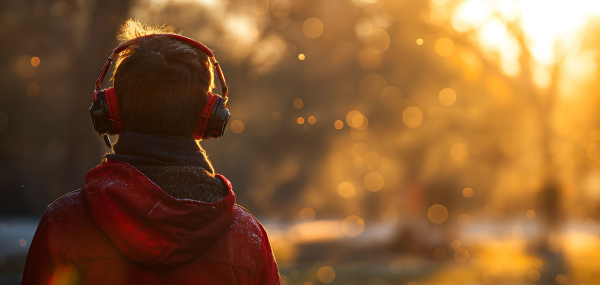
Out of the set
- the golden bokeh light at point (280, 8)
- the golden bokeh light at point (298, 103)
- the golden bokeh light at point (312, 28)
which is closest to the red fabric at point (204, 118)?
the golden bokeh light at point (280, 8)

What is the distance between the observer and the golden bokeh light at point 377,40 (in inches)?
595

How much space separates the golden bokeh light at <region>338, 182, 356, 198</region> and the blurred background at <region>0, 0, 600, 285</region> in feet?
3.07

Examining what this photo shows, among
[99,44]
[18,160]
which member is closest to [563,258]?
[99,44]

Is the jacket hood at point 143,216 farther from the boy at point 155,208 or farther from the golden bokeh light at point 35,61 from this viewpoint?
the golden bokeh light at point 35,61

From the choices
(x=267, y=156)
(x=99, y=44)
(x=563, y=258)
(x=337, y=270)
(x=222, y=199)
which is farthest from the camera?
(x=267, y=156)

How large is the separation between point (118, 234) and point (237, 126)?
45.8 feet

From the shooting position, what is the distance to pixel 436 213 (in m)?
16.5

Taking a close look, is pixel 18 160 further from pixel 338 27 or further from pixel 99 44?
pixel 338 27

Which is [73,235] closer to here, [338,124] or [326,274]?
[326,274]

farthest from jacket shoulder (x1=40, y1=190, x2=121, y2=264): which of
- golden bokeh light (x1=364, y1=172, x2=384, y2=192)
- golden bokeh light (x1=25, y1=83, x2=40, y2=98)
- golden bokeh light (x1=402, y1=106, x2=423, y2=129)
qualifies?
golden bokeh light (x1=364, y1=172, x2=384, y2=192)

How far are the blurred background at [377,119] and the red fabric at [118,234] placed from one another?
9.24m

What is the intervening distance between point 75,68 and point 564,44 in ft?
55.8

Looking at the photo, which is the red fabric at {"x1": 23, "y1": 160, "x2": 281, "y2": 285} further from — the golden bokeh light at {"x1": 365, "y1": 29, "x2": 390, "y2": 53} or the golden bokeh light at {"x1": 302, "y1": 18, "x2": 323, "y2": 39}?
the golden bokeh light at {"x1": 365, "y1": 29, "x2": 390, "y2": 53}

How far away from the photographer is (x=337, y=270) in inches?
525
